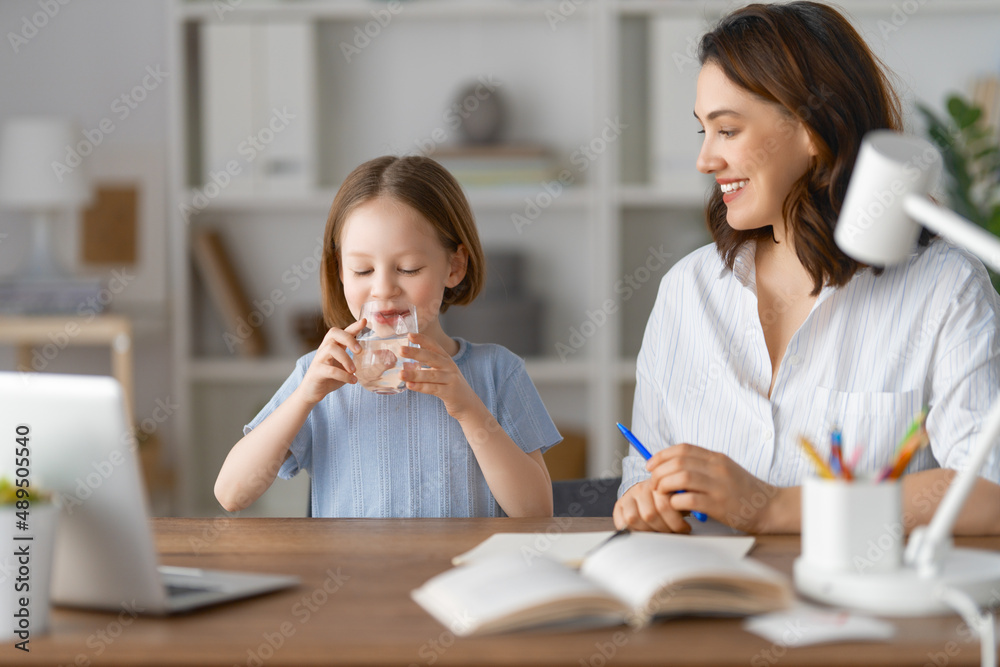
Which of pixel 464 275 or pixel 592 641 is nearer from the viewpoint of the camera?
pixel 592 641

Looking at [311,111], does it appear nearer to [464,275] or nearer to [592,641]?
[464,275]

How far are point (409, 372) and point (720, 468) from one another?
1.42 feet

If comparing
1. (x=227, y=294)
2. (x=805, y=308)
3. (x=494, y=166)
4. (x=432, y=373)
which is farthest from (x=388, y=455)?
(x=227, y=294)

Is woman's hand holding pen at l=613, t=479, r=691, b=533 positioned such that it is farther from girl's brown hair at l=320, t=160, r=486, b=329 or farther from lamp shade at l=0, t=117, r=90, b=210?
lamp shade at l=0, t=117, r=90, b=210

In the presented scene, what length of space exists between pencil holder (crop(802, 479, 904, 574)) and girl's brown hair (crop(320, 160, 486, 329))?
84cm

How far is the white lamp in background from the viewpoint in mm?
3201

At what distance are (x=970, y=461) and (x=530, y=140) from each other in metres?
2.81

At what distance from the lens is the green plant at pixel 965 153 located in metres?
2.81

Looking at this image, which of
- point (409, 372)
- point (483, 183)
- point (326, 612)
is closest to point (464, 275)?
point (409, 372)

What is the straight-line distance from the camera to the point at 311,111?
3385 mm

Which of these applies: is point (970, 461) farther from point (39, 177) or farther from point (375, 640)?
point (39, 177)

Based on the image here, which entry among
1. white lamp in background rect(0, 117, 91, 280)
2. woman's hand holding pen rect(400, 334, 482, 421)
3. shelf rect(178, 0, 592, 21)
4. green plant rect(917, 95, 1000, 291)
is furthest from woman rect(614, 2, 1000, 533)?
white lamp in background rect(0, 117, 91, 280)

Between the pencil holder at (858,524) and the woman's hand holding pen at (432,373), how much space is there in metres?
0.58

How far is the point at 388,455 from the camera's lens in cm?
155
